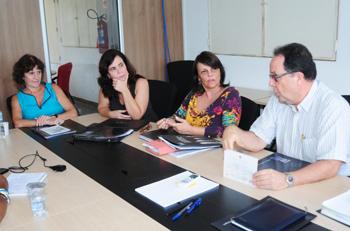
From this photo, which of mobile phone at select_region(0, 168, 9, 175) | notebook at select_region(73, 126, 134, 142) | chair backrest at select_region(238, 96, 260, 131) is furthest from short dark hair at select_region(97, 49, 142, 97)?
mobile phone at select_region(0, 168, 9, 175)

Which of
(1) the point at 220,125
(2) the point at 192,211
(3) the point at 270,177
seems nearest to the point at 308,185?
(3) the point at 270,177

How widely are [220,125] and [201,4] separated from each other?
258 cm

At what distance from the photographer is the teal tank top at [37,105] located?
297 cm

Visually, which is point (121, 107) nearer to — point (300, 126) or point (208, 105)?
point (208, 105)

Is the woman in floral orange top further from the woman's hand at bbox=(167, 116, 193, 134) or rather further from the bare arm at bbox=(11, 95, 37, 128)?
the bare arm at bbox=(11, 95, 37, 128)

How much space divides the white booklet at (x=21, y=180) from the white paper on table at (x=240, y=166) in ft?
2.80

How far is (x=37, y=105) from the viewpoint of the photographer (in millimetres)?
2998

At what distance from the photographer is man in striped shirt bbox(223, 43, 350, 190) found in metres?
1.52

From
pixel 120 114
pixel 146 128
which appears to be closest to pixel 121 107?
pixel 120 114

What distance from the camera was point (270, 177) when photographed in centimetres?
146

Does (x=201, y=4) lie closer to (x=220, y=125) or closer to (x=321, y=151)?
(x=220, y=125)

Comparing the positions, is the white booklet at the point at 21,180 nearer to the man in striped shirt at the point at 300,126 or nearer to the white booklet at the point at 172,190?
the white booklet at the point at 172,190

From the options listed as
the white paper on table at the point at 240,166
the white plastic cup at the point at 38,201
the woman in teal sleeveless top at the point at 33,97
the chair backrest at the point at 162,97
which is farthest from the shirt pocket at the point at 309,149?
the woman in teal sleeveless top at the point at 33,97

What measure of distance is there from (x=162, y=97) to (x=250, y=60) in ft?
4.68
